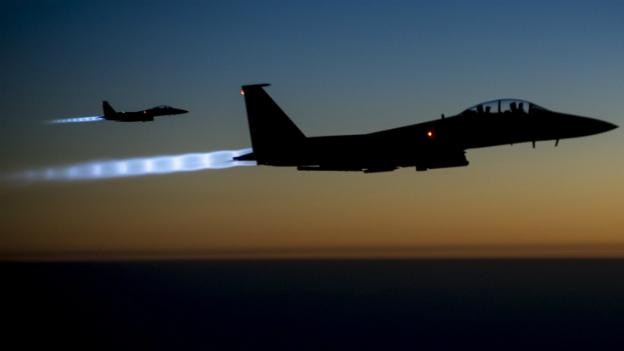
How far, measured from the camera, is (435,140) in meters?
36.4

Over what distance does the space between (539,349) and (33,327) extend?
145 metres

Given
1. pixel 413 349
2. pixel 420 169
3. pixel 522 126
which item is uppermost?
pixel 522 126

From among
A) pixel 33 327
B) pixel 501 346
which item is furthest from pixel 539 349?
pixel 33 327

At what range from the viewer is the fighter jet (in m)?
36.3

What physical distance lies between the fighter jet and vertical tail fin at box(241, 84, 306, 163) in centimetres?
13

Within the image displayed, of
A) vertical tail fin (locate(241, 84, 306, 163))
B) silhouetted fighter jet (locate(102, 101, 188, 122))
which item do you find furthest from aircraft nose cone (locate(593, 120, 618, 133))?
silhouetted fighter jet (locate(102, 101, 188, 122))

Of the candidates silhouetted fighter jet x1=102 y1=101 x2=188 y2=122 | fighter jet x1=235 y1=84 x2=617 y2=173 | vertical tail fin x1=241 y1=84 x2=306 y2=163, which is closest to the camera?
fighter jet x1=235 y1=84 x2=617 y2=173

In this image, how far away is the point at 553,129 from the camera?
3672cm

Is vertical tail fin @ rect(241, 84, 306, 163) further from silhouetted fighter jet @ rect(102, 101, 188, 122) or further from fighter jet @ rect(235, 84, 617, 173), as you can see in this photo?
silhouetted fighter jet @ rect(102, 101, 188, 122)

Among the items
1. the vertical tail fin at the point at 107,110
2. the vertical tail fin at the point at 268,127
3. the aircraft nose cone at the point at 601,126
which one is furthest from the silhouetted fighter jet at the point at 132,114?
the aircraft nose cone at the point at 601,126

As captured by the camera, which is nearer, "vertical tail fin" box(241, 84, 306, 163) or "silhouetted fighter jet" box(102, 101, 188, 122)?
"vertical tail fin" box(241, 84, 306, 163)

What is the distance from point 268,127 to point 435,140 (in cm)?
1004

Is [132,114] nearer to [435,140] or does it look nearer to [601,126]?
[435,140]

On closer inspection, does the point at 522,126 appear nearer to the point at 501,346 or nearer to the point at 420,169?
the point at 420,169
